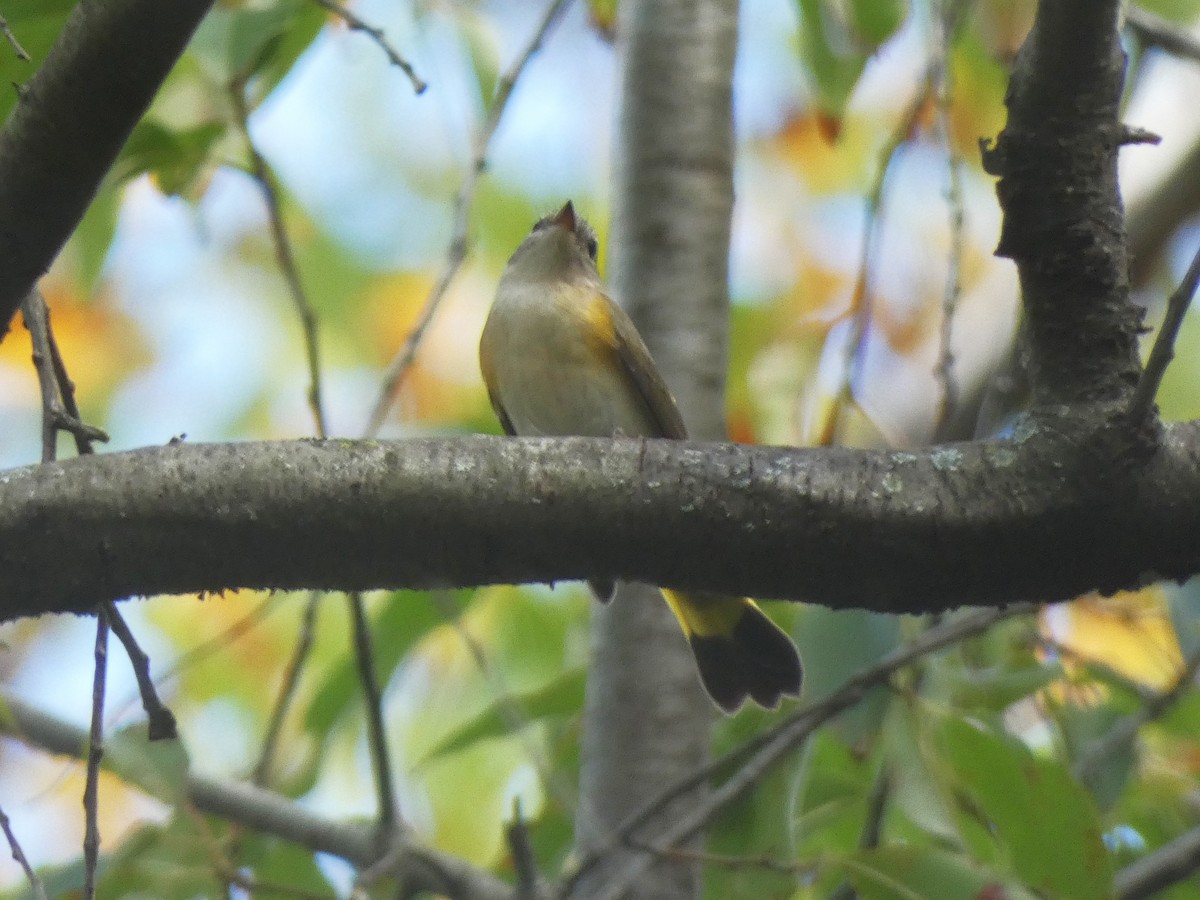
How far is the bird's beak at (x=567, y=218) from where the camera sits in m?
4.58

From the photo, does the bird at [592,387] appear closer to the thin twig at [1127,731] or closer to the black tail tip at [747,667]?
the black tail tip at [747,667]

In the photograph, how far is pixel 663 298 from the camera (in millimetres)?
3738

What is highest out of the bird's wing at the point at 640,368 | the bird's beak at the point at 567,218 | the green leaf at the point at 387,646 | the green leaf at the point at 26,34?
the bird's beak at the point at 567,218

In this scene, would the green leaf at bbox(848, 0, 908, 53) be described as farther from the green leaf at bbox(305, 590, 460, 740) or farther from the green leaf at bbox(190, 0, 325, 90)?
the green leaf at bbox(305, 590, 460, 740)

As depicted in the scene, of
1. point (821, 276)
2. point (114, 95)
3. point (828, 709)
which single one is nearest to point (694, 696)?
point (828, 709)

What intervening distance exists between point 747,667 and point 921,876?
0.98 metres

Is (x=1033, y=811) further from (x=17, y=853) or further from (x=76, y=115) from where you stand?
(x=76, y=115)

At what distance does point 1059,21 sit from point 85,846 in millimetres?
1737

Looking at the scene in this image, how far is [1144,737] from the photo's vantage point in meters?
4.09

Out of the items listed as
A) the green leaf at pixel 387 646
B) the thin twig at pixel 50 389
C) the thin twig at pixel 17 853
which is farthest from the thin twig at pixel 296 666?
the thin twig at pixel 17 853

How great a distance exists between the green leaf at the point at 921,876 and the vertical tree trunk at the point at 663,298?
726 mm

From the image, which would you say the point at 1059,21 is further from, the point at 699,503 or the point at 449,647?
the point at 449,647

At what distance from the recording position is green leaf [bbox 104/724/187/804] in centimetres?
254

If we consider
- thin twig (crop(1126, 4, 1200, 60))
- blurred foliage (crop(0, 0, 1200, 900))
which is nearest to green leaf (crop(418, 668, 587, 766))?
blurred foliage (crop(0, 0, 1200, 900))
